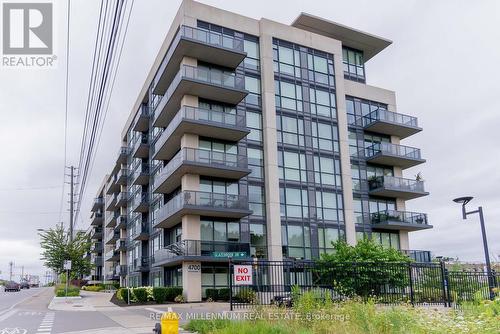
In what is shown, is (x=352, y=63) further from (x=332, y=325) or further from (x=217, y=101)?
(x=332, y=325)

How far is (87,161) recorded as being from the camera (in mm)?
23234

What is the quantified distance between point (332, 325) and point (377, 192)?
30.5m

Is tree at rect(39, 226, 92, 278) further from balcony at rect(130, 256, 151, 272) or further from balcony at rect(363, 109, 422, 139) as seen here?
balcony at rect(363, 109, 422, 139)

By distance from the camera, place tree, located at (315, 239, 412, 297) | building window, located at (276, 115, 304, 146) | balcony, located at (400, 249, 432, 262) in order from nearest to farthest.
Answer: tree, located at (315, 239, 412, 297) → building window, located at (276, 115, 304, 146) → balcony, located at (400, 249, 432, 262)

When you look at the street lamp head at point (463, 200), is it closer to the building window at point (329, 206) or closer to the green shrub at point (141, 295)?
the building window at point (329, 206)

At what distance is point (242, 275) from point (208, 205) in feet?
50.5

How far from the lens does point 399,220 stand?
40.2m

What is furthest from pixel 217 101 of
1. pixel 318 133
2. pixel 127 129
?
pixel 127 129

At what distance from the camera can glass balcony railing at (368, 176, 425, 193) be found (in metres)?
40.3

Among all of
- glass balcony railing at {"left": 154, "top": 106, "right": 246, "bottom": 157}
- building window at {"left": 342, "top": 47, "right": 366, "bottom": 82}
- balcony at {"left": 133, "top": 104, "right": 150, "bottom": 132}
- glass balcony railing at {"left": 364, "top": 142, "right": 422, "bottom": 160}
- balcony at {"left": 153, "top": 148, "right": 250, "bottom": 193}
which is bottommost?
balcony at {"left": 153, "top": 148, "right": 250, "bottom": 193}

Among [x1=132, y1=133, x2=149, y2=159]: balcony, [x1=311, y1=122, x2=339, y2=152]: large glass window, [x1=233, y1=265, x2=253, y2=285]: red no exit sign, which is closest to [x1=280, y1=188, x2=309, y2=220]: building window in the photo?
[x1=311, y1=122, x2=339, y2=152]: large glass window

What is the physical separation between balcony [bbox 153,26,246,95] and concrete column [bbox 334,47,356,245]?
9.75 m

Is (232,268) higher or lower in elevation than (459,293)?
higher

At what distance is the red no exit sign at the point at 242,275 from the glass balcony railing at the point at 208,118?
16.6 metres
